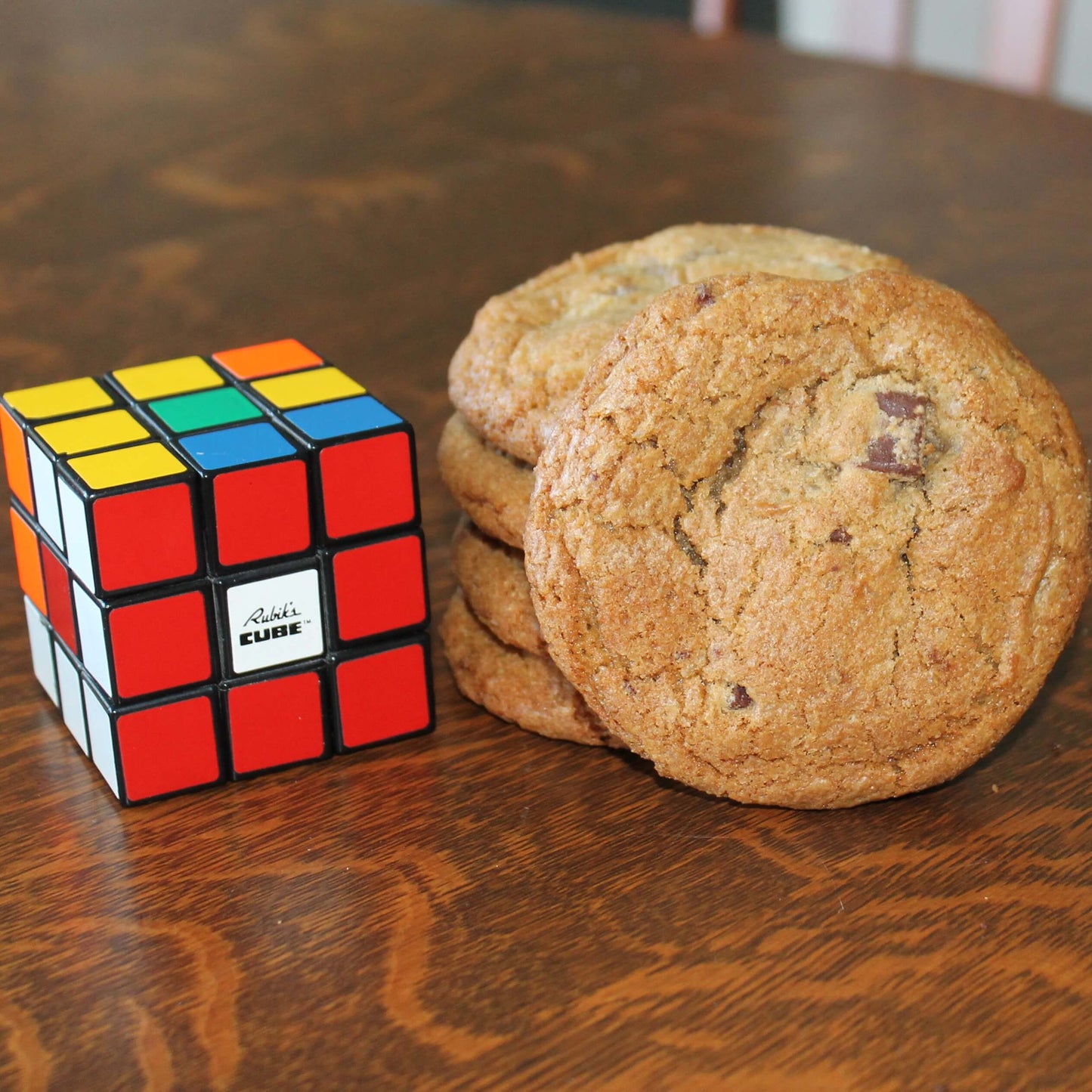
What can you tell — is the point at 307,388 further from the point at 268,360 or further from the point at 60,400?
the point at 60,400

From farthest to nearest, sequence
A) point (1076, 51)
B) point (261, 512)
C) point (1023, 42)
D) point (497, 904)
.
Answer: point (1076, 51), point (1023, 42), point (261, 512), point (497, 904)

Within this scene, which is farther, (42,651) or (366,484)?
(42,651)

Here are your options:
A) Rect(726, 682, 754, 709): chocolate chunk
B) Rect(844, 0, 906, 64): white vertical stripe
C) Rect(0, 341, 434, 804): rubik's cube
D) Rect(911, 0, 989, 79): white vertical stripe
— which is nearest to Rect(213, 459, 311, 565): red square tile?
Rect(0, 341, 434, 804): rubik's cube

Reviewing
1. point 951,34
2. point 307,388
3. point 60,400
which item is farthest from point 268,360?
point 951,34

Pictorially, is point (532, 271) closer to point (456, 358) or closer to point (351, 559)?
point (456, 358)

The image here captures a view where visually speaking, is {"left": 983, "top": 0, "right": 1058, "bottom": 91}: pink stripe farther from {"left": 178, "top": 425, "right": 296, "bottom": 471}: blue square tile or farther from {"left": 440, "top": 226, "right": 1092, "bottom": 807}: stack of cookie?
{"left": 178, "top": 425, "right": 296, "bottom": 471}: blue square tile

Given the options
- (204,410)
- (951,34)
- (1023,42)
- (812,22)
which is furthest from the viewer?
(812,22)
